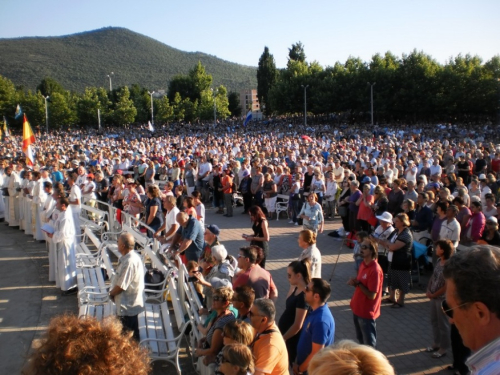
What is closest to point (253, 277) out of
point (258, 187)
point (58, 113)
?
point (258, 187)

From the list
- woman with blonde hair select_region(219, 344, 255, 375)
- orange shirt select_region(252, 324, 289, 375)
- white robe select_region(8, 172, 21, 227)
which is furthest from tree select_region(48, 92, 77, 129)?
woman with blonde hair select_region(219, 344, 255, 375)

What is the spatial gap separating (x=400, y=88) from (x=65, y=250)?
2251 inches

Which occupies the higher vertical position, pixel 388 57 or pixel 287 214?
pixel 388 57

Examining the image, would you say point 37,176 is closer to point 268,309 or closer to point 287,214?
point 287,214

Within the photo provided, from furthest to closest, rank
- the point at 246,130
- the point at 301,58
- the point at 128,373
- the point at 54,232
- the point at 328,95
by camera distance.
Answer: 1. the point at 301,58
2. the point at 328,95
3. the point at 246,130
4. the point at 54,232
5. the point at 128,373

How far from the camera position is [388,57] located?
219 ft

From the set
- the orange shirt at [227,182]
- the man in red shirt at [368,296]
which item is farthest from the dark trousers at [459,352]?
the orange shirt at [227,182]

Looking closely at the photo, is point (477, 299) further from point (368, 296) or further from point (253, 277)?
point (253, 277)

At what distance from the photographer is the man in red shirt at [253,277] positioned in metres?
5.75

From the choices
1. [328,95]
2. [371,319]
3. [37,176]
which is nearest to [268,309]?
[371,319]

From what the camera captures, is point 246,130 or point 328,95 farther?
point 328,95

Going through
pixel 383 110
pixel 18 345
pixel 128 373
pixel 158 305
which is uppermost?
pixel 383 110

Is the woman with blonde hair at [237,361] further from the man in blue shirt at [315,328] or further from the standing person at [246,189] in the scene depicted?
the standing person at [246,189]

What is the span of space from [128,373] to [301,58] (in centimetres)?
10031
